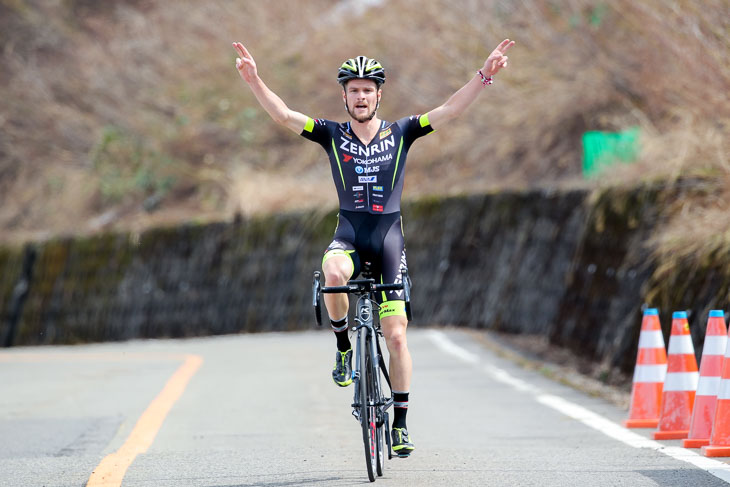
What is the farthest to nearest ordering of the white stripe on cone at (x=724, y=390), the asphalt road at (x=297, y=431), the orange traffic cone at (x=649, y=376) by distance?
the orange traffic cone at (x=649, y=376) < the white stripe on cone at (x=724, y=390) < the asphalt road at (x=297, y=431)

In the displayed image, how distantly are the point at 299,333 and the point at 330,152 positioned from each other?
669 inches

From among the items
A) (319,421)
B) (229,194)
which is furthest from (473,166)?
(319,421)

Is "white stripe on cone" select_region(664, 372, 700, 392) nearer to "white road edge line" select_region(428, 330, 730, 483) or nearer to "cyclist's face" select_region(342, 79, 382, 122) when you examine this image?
"white road edge line" select_region(428, 330, 730, 483)

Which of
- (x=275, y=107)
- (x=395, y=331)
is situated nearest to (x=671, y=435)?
(x=395, y=331)

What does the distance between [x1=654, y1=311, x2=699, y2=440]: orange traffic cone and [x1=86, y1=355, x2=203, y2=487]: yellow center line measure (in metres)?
3.46

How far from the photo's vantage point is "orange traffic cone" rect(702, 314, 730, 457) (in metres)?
7.39

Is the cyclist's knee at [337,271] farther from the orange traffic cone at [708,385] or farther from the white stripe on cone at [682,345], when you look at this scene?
the white stripe on cone at [682,345]

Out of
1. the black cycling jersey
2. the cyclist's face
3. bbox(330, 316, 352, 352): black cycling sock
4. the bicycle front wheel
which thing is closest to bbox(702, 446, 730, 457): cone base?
the bicycle front wheel

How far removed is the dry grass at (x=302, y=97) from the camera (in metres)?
17.1

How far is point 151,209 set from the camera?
3475 centimetres

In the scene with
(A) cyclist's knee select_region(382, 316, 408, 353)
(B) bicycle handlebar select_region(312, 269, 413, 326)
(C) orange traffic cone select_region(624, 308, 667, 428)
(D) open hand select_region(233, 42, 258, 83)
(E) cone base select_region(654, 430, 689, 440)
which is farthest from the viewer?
(C) orange traffic cone select_region(624, 308, 667, 428)

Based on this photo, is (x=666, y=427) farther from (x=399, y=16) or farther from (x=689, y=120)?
(x=399, y=16)

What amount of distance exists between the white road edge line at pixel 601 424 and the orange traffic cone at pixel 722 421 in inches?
3.8

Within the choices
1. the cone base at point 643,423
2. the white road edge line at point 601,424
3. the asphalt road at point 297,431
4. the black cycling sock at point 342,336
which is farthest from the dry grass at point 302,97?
the black cycling sock at point 342,336
